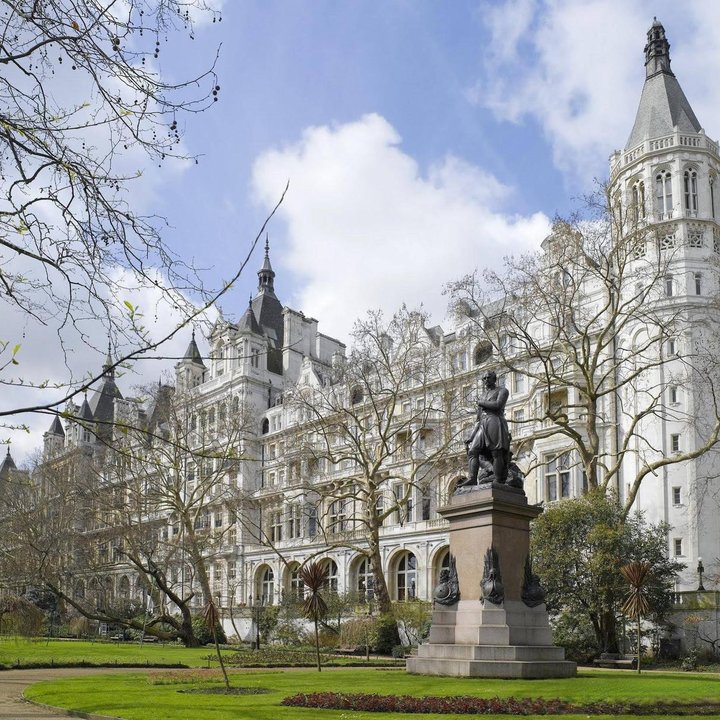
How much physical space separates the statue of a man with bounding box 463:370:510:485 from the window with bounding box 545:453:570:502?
30.5m

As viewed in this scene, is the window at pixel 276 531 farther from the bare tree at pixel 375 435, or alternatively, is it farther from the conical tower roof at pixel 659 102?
the conical tower roof at pixel 659 102

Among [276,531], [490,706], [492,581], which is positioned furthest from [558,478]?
[490,706]

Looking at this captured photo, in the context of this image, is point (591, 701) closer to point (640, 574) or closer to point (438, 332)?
point (640, 574)

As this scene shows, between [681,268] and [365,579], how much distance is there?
29.1 meters

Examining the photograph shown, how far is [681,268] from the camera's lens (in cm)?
4678

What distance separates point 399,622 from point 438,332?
32.7 m

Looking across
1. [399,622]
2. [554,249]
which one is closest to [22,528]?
[399,622]

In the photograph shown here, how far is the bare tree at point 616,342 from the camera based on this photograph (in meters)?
33.7

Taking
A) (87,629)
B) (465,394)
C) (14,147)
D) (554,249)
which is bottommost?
(87,629)

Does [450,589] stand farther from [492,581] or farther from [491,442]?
[491,442]

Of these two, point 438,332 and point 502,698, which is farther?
point 438,332

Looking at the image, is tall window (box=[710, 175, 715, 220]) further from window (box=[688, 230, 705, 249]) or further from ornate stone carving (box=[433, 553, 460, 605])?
ornate stone carving (box=[433, 553, 460, 605])

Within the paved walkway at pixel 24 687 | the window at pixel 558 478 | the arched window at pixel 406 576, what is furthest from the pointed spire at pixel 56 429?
the paved walkway at pixel 24 687

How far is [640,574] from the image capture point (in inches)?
939
